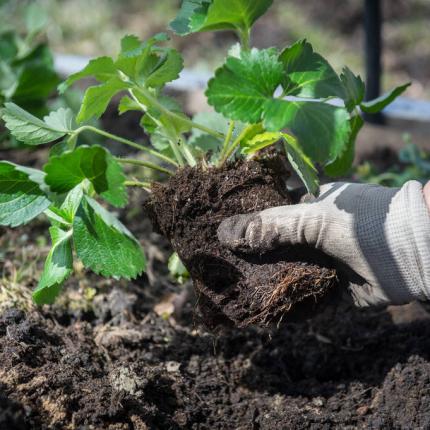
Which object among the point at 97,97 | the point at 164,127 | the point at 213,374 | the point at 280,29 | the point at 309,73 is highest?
the point at 309,73

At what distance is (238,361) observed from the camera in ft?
5.74

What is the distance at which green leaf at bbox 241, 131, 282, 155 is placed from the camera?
57.4 inches

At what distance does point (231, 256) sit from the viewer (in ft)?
4.99

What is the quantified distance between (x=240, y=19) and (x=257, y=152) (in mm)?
336

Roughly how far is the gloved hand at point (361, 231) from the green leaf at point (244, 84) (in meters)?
0.29

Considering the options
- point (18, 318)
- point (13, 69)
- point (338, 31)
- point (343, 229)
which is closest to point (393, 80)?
point (338, 31)

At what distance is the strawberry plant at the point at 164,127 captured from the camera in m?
1.30

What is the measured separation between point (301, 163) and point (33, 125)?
0.66m

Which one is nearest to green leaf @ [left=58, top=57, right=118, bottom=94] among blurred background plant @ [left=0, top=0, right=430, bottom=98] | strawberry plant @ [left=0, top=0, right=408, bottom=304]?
strawberry plant @ [left=0, top=0, right=408, bottom=304]

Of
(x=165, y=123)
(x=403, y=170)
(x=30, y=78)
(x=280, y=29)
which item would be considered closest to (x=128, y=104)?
(x=165, y=123)

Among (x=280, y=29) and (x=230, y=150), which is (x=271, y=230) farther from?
(x=280, y=29)

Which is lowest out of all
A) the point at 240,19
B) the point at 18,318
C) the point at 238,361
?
the point at 238,361

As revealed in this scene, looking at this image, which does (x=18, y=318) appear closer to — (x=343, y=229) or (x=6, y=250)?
(x=6, y=250)

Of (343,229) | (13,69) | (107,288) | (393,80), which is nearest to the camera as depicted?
(343,229)
